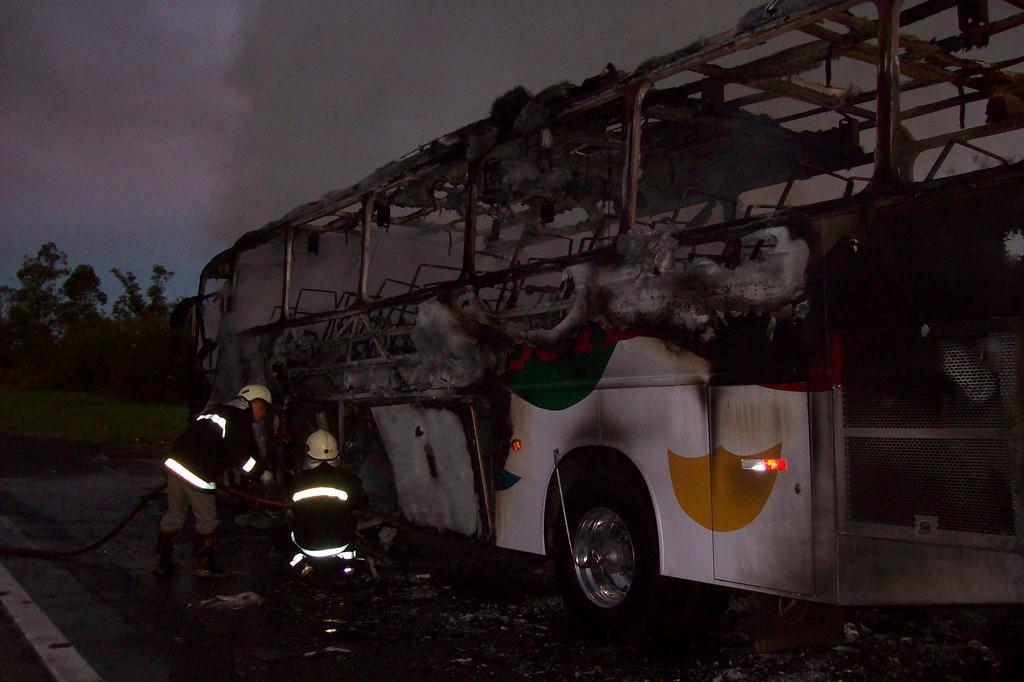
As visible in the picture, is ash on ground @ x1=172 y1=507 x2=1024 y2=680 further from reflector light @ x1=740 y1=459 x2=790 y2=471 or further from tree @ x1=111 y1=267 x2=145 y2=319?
tree @ x1=111 y1=267 x2=145 y2=319

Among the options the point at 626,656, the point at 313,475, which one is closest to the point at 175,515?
the point at 313,475

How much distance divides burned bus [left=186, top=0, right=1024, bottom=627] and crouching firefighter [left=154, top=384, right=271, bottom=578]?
38.2 inches

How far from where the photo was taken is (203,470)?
6973 millimetres

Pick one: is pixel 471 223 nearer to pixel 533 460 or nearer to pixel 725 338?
pixel 533 460

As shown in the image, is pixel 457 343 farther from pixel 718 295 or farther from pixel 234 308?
pixel 234 308

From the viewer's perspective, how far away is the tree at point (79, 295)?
2514 inches

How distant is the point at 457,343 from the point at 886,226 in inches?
119

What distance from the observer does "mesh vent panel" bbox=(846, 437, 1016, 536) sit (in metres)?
3.49

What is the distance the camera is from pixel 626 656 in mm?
4777

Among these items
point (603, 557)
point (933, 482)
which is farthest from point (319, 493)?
point (933, 482)

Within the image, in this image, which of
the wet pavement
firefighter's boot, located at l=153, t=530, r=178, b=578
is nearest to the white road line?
the wet pavement

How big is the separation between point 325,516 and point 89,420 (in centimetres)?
2703

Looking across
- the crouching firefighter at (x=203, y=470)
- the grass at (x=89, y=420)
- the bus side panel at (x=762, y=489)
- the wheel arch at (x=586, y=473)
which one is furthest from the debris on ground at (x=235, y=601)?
the grass at (x=89, y=420)

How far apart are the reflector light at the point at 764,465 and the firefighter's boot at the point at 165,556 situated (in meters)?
4.71
